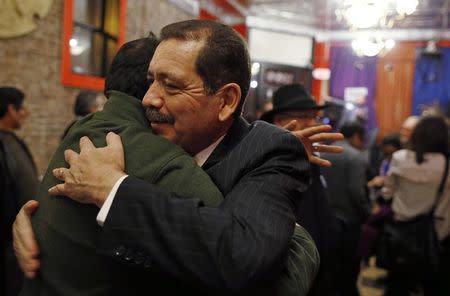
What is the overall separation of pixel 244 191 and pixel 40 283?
1.71ft

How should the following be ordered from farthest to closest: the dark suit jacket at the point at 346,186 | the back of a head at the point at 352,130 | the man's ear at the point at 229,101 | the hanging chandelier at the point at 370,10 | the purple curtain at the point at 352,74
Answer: the purple curtain at the point at 352,74 < the hanging chandelier at the point at 370,10 < the back of a head at the point at 352,130 < the dark suit jacket at the point at 346,186 < the man's ear at the point at 229,101

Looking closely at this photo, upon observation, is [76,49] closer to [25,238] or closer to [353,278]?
[353,278]

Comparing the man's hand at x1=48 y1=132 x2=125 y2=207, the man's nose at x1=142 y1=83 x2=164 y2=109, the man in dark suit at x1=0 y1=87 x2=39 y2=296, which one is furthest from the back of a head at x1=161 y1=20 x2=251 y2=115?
the man in dark suit at x1=0 y1=87 x2=39 y2=296

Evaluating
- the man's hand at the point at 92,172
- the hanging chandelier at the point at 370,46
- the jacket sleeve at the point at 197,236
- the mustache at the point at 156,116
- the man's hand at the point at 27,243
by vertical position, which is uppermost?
the hanging chandelier at the point at 370,46

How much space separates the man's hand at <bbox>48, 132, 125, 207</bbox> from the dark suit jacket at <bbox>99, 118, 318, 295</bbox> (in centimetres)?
4

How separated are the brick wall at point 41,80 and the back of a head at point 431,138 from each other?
11.9ft

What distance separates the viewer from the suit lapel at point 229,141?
1.09 metres

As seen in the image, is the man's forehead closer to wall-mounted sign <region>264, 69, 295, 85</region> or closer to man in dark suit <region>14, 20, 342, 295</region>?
man in dark suit <region>14, 20, 342, 295</region>

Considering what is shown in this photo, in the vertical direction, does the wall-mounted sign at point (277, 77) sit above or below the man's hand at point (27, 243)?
above

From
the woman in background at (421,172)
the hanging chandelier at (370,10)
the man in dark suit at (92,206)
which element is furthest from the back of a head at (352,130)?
the man in dark suit at (92,206)

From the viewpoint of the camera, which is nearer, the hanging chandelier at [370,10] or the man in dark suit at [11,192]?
the man in dark suit at [11,192]

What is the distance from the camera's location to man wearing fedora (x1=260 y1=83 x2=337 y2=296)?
90.3 inches

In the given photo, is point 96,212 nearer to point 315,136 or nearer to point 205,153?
point 205,153

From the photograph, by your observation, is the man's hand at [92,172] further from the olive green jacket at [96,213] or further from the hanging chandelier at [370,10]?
the hanging chandelier at [370,10]
